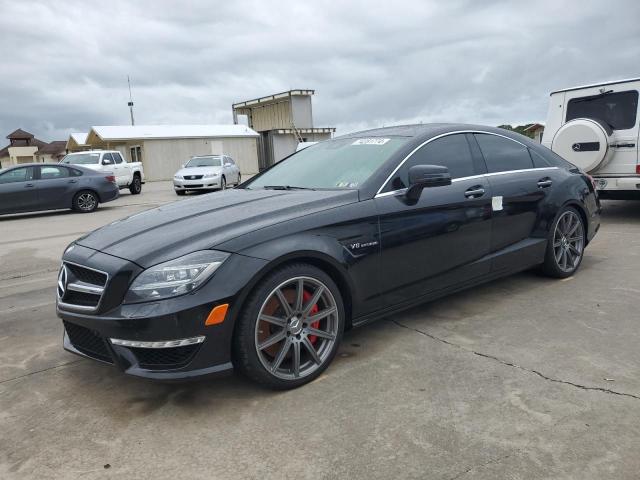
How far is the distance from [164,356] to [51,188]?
12.2 metres

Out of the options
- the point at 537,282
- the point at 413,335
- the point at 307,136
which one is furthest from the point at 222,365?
the point at 307,136

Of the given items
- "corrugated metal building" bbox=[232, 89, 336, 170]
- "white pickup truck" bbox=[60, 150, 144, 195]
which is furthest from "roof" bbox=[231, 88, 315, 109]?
"white pickup truck" bbox=[60, 150, 144, 195]

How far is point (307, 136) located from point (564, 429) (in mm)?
38958

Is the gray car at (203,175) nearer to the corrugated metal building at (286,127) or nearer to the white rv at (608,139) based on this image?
the white rv at (608,139)

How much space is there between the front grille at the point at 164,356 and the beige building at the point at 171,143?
33.0 m

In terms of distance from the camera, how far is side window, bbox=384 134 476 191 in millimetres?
3659

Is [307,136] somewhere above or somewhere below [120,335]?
above

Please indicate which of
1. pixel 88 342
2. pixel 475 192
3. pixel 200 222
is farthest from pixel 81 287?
pixel 475 192

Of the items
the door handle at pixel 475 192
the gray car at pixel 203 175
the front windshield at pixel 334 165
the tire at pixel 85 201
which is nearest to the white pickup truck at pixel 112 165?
the gray car at pixel 203 175

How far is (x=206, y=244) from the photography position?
9.20ft

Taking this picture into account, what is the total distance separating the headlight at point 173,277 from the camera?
267cm

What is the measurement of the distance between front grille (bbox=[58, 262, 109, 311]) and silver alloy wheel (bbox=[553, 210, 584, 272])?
3887 millimetres

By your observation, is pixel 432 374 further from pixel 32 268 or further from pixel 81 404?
pixel 32 268

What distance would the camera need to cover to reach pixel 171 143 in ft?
118
